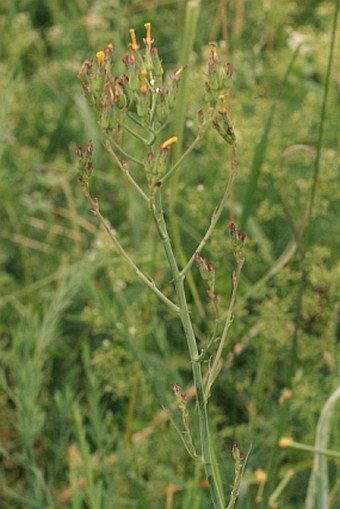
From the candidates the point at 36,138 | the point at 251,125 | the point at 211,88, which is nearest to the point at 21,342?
the point at 251,125

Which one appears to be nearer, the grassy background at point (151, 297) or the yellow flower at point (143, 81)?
the yellow flower at point (143, 81)

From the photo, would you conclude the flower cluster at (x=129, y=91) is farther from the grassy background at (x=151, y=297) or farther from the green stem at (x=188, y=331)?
the grassy background at (x=151, y=297)

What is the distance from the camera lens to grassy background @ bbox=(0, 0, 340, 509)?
2.25m

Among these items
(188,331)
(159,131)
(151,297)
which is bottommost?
(151,297)

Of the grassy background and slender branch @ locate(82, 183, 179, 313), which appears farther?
the grassy background

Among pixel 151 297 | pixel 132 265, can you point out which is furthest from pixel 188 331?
pixel 151 297

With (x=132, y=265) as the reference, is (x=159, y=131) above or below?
above

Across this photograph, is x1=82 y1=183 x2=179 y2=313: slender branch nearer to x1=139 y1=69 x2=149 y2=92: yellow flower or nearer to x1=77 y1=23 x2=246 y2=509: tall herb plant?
x1=77 y1=23 x2=246 y2=509: tall herb plant

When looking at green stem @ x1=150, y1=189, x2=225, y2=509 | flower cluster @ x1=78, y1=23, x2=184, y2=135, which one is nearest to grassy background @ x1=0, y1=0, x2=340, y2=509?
green stem @ x1=150, y1=189, x2=225, y2=509

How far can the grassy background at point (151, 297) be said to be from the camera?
88.7 inches

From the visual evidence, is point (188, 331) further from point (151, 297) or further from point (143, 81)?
point (151, 297)

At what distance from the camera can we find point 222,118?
1.32 m

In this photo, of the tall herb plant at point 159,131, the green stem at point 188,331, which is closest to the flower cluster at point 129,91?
the tall herb plant at point 159,131

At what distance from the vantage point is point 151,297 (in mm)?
2316
